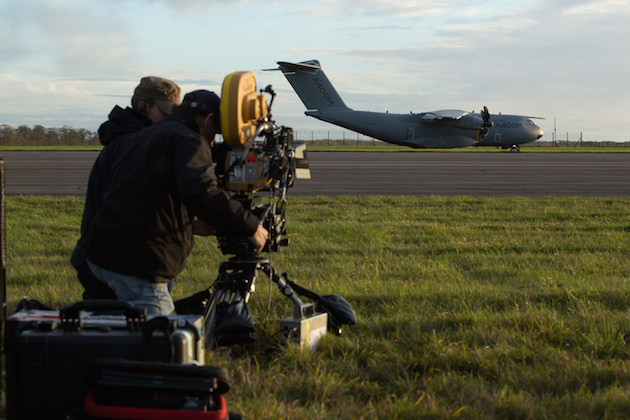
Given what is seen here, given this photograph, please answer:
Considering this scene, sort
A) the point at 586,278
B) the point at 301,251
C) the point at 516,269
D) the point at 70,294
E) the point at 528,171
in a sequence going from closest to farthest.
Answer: the point at 70,294
the point at 586,278
the point at 516,269
the point at 301,251
the point at 528,171

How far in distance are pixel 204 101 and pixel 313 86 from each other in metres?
41.9

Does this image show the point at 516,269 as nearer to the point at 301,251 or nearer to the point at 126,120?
the point at 301,251

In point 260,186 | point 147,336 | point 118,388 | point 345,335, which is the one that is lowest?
point 345,335

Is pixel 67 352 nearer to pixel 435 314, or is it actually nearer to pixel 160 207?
pixel 160 207

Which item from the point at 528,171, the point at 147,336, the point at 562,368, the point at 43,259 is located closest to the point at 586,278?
the point at 562,368

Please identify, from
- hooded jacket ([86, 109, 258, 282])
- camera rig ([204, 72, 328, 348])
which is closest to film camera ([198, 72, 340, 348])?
camera rig ([204, 72, 328, 348])

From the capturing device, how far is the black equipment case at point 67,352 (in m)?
2.37

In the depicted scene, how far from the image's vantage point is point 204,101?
3176mm

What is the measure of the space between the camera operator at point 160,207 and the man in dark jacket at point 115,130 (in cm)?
66

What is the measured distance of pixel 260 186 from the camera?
353 centimetres

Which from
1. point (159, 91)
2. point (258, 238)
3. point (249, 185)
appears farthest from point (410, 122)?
point (258, 238)

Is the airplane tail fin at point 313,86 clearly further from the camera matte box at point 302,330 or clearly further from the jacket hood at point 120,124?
the camera matte box at point 302,330

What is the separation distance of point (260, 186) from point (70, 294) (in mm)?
2576

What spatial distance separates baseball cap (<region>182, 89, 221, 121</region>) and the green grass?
1.42 m
